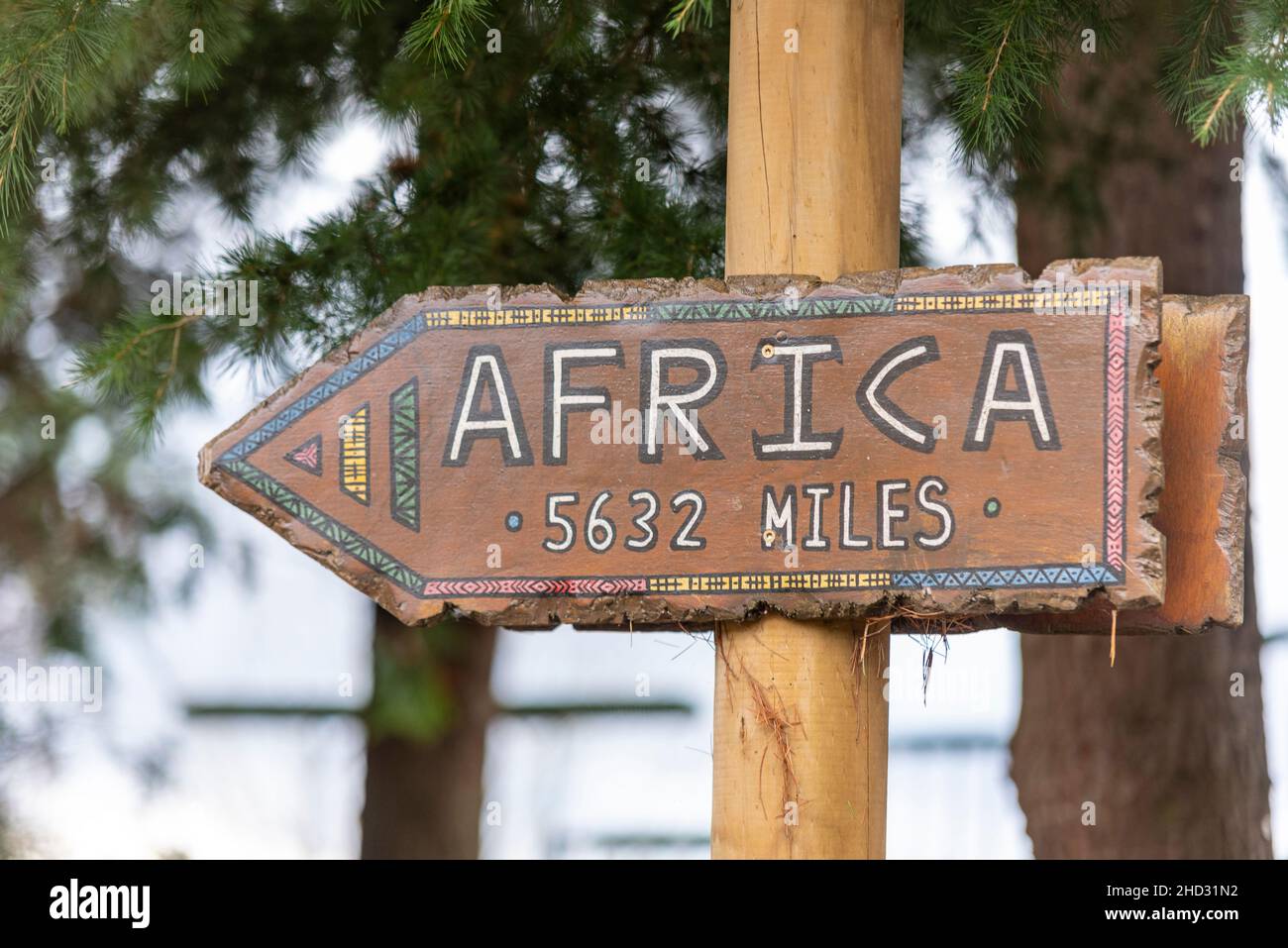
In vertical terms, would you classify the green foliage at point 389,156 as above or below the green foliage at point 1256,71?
above

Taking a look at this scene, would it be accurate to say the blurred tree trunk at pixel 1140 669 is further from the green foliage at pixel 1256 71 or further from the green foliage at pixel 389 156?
the green foliage at pixel 1256 71

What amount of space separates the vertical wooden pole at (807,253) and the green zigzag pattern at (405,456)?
1.32 ft

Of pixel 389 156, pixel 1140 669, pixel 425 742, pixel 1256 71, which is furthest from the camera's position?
pixel 425 742

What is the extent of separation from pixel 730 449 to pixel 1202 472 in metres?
0.54

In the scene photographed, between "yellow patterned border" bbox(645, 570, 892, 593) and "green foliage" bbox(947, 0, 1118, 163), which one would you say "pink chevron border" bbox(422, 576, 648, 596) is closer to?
"yellow patterned border" bbox(645, 570, 892, 593)

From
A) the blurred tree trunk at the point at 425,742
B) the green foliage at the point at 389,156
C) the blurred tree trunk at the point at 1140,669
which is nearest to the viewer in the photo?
the green foliage at the point at 389,156

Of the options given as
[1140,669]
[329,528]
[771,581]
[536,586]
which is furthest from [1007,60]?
[1140,669]

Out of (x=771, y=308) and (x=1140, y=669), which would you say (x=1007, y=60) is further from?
(x=1140, y=669)

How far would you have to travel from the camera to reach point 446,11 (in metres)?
2.01

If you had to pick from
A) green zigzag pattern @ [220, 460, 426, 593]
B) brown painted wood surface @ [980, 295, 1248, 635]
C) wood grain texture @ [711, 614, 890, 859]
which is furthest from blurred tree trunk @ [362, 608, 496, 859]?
brown painted wood surface @ [980, 295, 1248, 635]

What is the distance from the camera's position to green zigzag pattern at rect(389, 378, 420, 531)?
1844 mm

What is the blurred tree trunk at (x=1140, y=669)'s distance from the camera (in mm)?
3232

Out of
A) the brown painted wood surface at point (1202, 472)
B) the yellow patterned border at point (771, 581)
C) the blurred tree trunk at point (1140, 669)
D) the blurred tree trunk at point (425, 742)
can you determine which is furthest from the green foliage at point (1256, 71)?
the blurred tree trunk at point (425, 742)

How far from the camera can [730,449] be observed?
1781 mm
